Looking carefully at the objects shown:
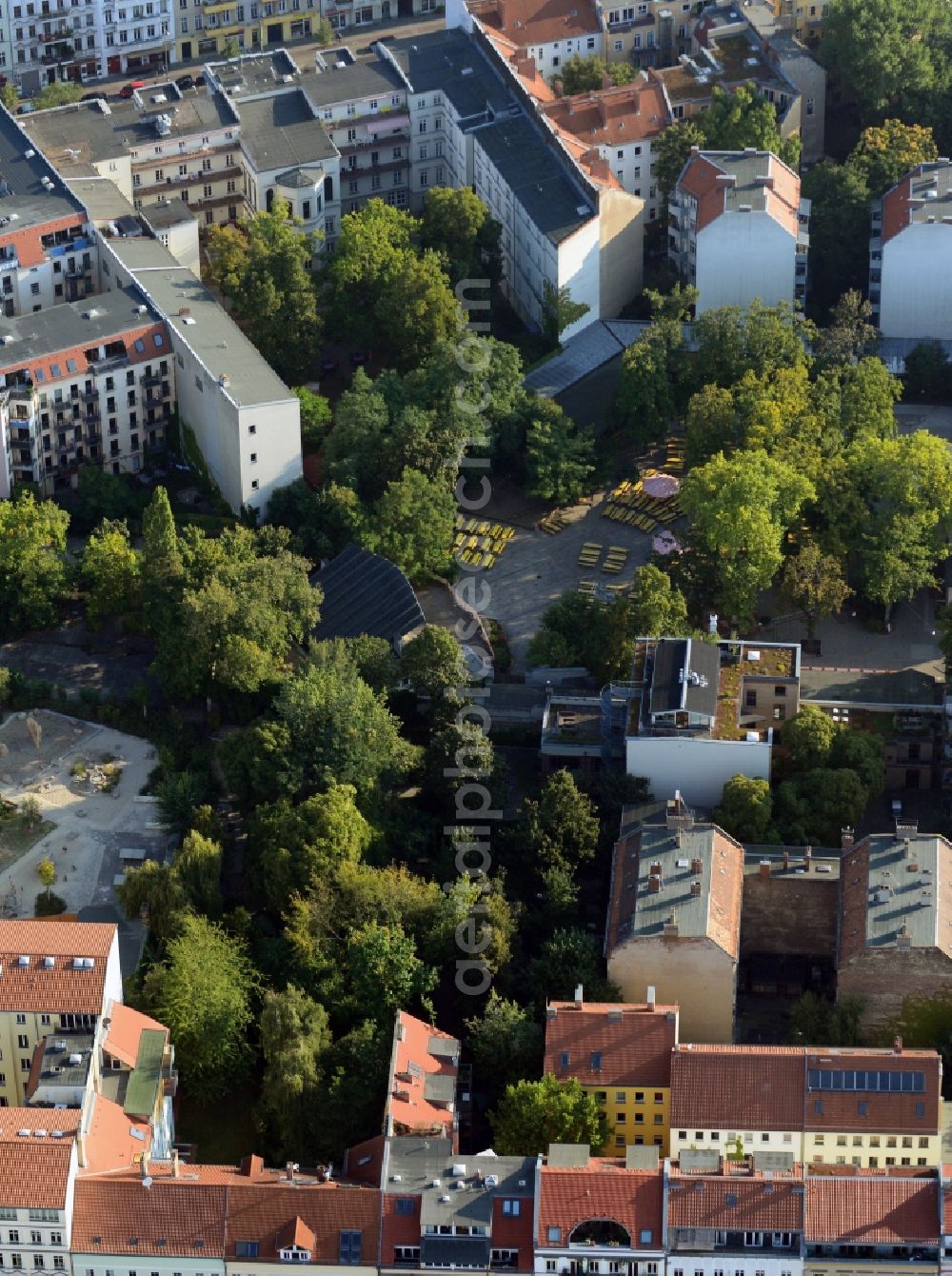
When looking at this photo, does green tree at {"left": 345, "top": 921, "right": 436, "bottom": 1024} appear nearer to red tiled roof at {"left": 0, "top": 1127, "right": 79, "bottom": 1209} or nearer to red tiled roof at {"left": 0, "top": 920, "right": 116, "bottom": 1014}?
red tiled roof at {"left": 0, "top": 920, "right": 116, "bottom": 1014}

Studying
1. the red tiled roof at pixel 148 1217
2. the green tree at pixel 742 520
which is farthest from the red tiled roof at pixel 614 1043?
the green tree at pixel 742 520

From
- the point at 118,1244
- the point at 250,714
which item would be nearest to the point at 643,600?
the point at 250,714

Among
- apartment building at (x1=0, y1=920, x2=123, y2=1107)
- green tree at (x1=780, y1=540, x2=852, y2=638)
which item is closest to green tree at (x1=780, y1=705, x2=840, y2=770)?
green tree at (x1=780, y1=540, x2=852, y2=638)

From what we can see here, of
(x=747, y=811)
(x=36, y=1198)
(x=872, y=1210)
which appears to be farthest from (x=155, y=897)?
(x=872, y=1210)

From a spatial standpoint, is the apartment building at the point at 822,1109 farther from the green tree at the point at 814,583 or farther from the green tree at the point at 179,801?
the green tree at the point at 814,583

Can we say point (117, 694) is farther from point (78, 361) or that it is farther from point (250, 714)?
point (78, 361)
